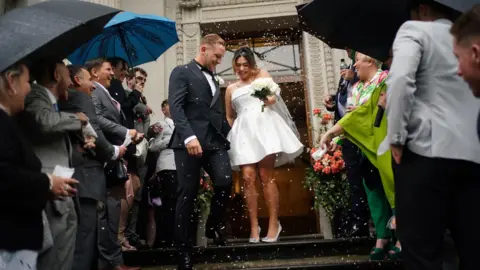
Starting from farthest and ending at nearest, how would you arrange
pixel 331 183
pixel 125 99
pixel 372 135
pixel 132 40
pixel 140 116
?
pixel 331 183 → pixel 140 116 → pixel 132 40 → pixel 125 99 → pixel 372 135

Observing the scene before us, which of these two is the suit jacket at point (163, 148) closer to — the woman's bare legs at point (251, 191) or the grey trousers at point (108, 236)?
the woman's bare legs at point (251, 191)

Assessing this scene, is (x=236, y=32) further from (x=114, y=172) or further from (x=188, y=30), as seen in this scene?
(x=114, y=172)

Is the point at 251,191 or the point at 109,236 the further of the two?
the point at 251,191

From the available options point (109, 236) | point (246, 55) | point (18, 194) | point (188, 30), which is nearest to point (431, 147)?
point (18, 194)

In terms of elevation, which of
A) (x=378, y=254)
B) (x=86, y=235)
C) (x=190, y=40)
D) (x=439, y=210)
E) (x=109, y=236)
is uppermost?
(x=190, y=40)

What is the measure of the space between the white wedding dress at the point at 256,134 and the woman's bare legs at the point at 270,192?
4.8 inches

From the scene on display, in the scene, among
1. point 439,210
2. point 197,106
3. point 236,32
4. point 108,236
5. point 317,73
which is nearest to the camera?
point 439,210

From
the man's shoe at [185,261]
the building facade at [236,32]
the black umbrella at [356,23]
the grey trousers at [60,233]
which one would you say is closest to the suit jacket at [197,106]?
the man's shoe at [185,261]

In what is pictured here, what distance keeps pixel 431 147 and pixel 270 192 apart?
8.50ft

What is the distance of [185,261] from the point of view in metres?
3.73

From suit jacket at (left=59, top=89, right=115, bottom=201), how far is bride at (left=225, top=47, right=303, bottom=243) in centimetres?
160

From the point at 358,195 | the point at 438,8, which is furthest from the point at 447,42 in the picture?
the point at 358,195

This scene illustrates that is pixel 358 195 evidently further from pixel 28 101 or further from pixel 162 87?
pixel 162 87

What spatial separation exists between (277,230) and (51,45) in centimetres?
286
